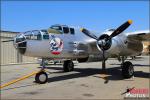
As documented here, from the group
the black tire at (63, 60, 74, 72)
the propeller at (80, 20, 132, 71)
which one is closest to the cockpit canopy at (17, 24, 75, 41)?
the propeller at (80, 20, 132, 71)

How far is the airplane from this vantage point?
1223cm

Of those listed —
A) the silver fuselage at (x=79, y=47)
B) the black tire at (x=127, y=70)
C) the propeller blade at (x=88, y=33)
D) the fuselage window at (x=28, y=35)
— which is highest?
the propeller blade at (x=88, y=33)

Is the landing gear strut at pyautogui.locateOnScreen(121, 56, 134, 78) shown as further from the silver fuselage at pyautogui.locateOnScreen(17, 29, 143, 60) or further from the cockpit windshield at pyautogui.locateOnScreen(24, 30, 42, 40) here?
the cockpit windshield at pyautogui.locateOnScreen(24, 30, 42, 40)

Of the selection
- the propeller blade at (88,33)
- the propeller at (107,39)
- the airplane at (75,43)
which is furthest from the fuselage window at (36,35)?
the propeller at (107,39)

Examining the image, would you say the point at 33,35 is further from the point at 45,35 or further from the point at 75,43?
the point at 75,43

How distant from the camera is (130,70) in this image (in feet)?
49.9

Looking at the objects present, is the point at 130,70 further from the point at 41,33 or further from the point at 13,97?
the point at 13,97

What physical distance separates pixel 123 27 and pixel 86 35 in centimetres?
280

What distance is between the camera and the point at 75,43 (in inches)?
577

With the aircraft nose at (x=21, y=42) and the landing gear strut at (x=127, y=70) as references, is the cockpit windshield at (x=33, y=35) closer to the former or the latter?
the aircraft nose at (x=21, y=42)

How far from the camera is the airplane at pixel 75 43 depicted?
12234 millimetres

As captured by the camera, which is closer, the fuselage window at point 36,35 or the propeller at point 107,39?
the fuselage window at point 36,35

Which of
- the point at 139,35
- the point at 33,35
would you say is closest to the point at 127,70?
the point at 139,35

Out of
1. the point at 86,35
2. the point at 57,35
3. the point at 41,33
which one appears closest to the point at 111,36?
the point at 86,35
